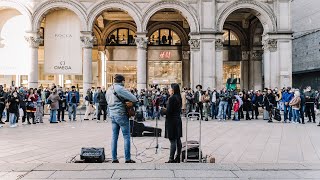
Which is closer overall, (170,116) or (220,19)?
(170,116)

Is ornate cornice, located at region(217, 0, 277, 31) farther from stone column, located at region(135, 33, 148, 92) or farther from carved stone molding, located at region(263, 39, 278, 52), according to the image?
stone column, located at region(135, 33, 148, 92)

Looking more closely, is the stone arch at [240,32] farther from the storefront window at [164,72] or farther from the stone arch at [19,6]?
the stone arch at [19,6]

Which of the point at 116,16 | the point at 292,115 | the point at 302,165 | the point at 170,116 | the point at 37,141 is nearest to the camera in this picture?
the point at 302,165

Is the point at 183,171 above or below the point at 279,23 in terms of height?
below

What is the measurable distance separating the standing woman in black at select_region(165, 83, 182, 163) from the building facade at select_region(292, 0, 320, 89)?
34.6 meters

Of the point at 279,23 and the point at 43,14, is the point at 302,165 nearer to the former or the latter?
the point at 279,23

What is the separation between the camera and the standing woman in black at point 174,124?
28.6 ft

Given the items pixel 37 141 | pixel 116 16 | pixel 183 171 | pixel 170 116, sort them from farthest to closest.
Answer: pixel 116 16, pixel 37 141, pixel 170 116, pixel 183 171

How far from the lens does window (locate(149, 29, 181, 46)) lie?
34.1 m

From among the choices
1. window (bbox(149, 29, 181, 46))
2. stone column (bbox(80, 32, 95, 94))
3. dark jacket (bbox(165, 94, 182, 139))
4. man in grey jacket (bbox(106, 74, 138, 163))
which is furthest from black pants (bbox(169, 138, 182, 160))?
window (bbox(149, 29, 181, 46))

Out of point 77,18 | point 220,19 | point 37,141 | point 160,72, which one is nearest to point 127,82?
point 160,72

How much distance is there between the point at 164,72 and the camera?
34031 millimetres

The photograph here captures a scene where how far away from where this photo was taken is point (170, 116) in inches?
348

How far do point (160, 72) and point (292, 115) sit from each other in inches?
588
